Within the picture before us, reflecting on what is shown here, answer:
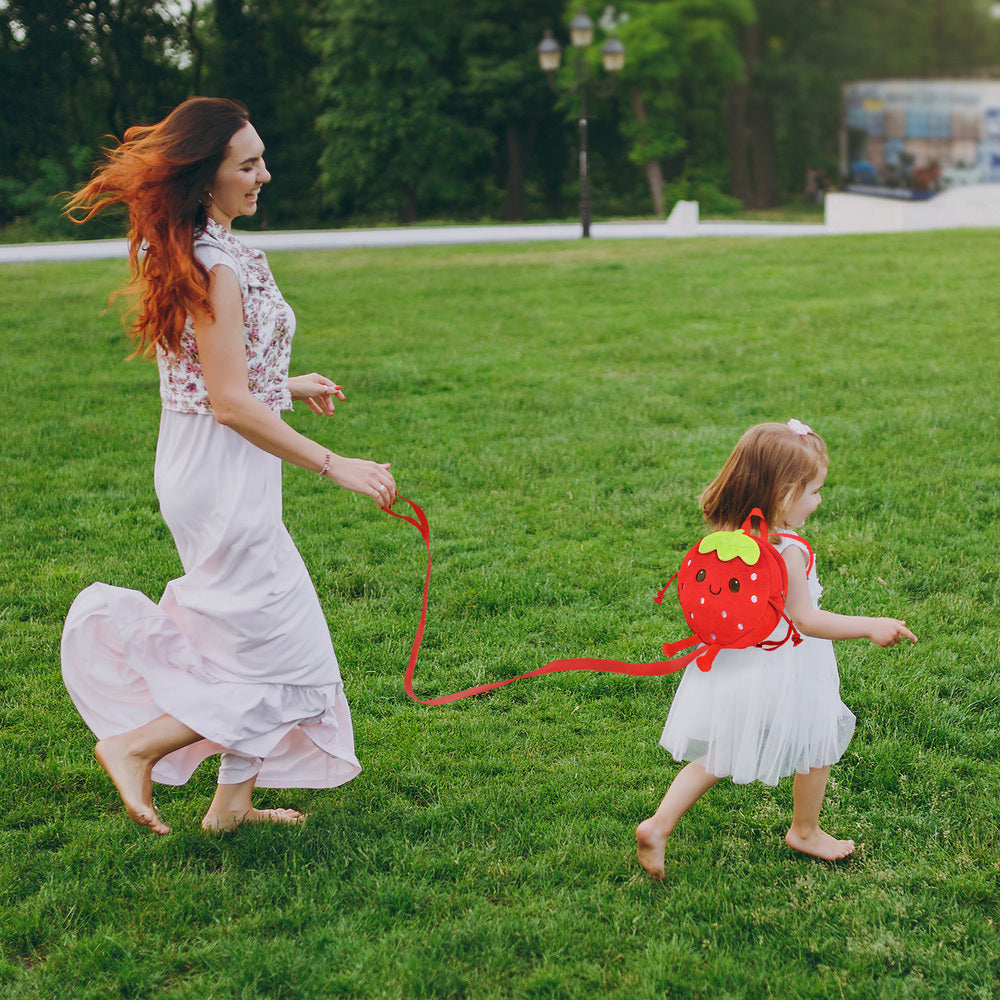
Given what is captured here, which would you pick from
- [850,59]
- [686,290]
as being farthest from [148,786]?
[850,59]

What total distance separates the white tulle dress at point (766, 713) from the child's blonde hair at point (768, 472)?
0.45 ft

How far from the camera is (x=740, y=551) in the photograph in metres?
2.71

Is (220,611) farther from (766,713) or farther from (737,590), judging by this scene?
(766,713)

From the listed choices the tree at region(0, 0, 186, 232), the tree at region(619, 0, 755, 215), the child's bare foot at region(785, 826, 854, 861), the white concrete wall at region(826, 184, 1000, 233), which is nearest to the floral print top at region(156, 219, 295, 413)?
the child's bare foot at region(785, 826, 854, 861)

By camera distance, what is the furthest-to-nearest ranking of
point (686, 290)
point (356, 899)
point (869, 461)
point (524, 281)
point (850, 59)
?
point (850, 59), point (524, 281), point (686, 290), point (869, 461), point (356, 899)

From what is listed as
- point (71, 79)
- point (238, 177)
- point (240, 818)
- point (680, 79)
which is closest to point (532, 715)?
point (240, 818)

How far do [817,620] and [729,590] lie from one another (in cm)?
26

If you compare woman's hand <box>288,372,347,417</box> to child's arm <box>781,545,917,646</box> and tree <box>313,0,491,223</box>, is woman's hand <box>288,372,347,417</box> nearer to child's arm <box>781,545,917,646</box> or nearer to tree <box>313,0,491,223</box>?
child's arm <box>781,545,917,646</box>

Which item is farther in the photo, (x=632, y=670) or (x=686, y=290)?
(x=686, y=290)

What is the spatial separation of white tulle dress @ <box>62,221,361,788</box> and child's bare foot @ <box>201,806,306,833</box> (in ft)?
0.50

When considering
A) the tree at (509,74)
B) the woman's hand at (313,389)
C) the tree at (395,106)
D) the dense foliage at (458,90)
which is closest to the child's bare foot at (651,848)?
the woman's hand at (313,389)

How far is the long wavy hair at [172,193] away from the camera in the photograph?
2.77 metres

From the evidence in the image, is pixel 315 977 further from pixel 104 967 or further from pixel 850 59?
pixel 850 59

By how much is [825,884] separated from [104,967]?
78.5 inches
